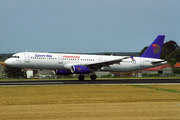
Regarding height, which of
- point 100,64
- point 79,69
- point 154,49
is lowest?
point 79,69

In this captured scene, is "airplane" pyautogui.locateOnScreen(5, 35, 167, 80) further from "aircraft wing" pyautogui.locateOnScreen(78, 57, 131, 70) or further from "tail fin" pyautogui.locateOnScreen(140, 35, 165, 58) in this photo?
"tail fin" pyautogui.locateOnScreen(140, 35, 165, 58)

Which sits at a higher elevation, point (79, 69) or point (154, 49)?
point (154, 49)

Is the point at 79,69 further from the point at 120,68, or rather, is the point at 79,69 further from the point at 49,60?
the point at 120,68

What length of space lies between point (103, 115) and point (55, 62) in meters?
30.5

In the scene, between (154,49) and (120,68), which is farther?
(154,49)

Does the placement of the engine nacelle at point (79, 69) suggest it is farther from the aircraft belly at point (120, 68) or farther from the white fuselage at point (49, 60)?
the aircraft belly at point (120, 68)

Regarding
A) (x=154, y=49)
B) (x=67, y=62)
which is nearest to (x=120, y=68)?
(x=154, y=49)

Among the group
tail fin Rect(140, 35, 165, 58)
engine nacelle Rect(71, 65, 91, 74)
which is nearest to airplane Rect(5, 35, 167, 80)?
engine nacelle Rect(71, 65, 91, 74)

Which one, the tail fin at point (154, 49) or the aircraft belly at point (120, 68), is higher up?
the tail fin at point (154, 49)

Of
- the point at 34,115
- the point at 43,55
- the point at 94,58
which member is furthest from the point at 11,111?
the point at 94,58

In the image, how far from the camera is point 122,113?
1430 centimetres

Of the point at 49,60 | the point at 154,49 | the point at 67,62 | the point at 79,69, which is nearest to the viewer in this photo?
the point at 79,69

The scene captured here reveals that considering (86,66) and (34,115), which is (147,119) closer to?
(34,115)

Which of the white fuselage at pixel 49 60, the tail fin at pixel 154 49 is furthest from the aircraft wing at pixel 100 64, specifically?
the tail fin at pixel 154 49
